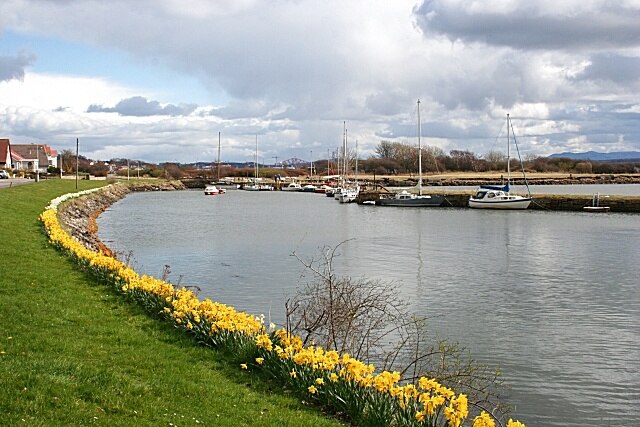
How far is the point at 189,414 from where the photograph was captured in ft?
26.0

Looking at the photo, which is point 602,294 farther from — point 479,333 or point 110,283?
point 110,283

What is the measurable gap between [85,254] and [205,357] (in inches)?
381

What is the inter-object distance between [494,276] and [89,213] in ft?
119

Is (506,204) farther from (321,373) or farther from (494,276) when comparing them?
(321,373)

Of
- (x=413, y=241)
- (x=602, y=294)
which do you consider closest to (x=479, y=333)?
(x=602, y=294)

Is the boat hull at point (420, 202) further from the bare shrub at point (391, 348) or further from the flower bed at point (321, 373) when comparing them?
the flower bed at point (321, 373)

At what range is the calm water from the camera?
14.4 metres

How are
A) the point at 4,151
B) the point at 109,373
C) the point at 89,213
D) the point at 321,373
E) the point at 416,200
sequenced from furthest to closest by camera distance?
1. the point at 4,151
2. the point at 416,200
3. the point at 89,213
4. the point at 321,373
5. the point at 109,373

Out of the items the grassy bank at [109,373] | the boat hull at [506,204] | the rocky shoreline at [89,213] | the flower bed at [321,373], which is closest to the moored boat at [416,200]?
the boat hull at [506,204]

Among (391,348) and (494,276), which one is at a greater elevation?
(494,276)

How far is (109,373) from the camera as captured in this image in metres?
8.98

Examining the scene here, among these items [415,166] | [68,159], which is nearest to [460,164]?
[415,166]

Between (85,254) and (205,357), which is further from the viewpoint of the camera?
(85,254)

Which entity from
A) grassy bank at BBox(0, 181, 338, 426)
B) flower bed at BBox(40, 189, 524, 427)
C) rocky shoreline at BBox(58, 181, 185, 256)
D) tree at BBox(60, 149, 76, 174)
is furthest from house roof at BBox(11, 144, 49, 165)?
flower bed at BBox(40, 189, 524, 427)
